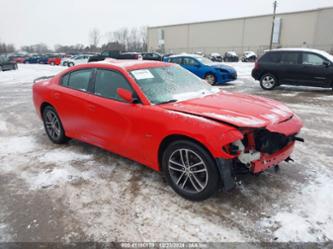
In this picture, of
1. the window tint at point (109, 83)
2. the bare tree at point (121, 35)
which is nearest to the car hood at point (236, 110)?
the window tint at point (109, 83)

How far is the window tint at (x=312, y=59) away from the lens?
1000 cm

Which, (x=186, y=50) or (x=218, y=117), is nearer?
(x=218, y=117)

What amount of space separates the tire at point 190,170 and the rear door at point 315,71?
356 inches

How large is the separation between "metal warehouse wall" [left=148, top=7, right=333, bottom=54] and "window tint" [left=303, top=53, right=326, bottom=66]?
153 feet

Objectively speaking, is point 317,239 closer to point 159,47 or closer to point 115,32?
point 159,47

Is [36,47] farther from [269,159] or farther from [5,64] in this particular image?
[269,159]

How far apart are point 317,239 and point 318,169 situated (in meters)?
1.64

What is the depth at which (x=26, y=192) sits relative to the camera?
11.1 ft

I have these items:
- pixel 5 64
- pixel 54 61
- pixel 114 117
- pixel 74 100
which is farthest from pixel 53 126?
pixel 54 61

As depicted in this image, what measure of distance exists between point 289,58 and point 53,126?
9373 millimetres

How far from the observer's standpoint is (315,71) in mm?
10031

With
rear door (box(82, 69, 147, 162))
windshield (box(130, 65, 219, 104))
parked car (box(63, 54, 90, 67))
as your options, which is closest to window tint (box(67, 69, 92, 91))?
rear door (box(82, 69, 147, 162))

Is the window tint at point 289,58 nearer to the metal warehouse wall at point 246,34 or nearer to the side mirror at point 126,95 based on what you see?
the side mirror at point 126,95

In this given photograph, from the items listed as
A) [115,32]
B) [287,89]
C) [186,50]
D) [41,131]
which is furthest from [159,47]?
[41,131]
